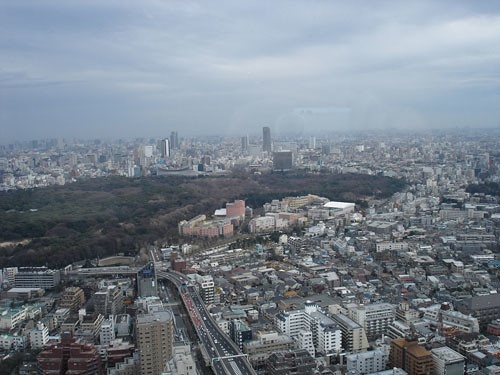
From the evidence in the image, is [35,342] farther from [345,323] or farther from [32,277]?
[345,323]

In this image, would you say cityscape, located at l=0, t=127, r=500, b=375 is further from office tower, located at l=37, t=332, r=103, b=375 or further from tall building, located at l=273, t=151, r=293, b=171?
tall building, located at l=273, t=151, r=293, b=171

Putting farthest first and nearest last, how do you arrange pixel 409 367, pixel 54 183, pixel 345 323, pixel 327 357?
pixel 54 183, pixel 345 323, pixel 327 357, pixel 409 367

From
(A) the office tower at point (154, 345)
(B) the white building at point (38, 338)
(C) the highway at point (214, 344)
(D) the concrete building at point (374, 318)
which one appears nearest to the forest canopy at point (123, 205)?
(B) the white building at point (38, 338)

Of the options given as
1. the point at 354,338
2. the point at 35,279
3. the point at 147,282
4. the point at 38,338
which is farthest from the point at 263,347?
the point at 35,279

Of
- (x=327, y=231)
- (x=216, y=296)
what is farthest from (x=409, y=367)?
(x=327, y=231)

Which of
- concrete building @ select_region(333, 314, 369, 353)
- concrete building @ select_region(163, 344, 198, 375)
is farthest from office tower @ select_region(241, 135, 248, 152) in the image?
concrete building @ select_region(163, 344, 198, 375)

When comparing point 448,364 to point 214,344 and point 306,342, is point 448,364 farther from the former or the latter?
point 214,344

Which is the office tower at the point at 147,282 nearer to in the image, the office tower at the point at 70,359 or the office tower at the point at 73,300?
the office tower at the point at 73,300
